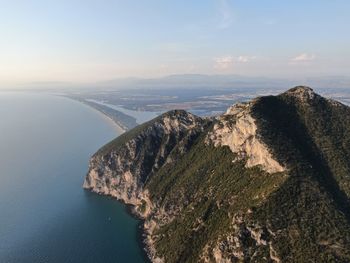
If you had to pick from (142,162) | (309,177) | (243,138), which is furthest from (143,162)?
(309,177)

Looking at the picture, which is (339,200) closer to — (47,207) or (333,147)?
(333,147)

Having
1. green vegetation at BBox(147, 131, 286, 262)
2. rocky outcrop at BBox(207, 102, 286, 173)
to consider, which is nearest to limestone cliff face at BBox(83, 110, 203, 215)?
green vegetation at BBox(147, 131, 286, 262)

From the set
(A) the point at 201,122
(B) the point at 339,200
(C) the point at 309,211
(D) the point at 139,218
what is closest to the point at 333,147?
(B) the point at 339,200

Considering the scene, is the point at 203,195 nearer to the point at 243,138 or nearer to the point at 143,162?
the point at 243,138

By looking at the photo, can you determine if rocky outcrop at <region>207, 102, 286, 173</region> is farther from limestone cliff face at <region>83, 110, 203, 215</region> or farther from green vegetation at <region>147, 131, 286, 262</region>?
limestone cliff face at <region>83, 110, 203, 215</region>

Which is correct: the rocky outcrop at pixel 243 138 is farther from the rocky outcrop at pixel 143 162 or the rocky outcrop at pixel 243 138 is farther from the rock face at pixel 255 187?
the rocky outcrop at pixel 143 162

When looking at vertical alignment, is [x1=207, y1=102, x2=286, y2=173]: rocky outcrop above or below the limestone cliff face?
above

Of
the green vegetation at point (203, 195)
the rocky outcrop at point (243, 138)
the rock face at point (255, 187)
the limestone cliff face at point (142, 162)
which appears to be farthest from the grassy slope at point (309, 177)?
the limestone cliff face at point (142, 162)

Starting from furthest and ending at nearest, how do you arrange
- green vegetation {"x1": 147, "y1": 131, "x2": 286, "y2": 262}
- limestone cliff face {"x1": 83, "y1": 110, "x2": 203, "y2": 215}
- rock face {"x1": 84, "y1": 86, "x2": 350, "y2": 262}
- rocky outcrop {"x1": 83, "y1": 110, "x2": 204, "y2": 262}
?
1. limestone cliff face {"x1": 83, "y1": 110, "x2": 203, "y2": 215}
2. rocky outcrop {"x1": 83, "y1": 110, "x2": 204, "y2": 262}
3. green vegetation {"x1": 147, "y1": 131, "x2": 286, "y2": 262}
4. rock face {"x1": 84, "y1": 86, "x2": 350, "y2": 262}

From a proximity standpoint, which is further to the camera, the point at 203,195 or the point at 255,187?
the point at 203,195
